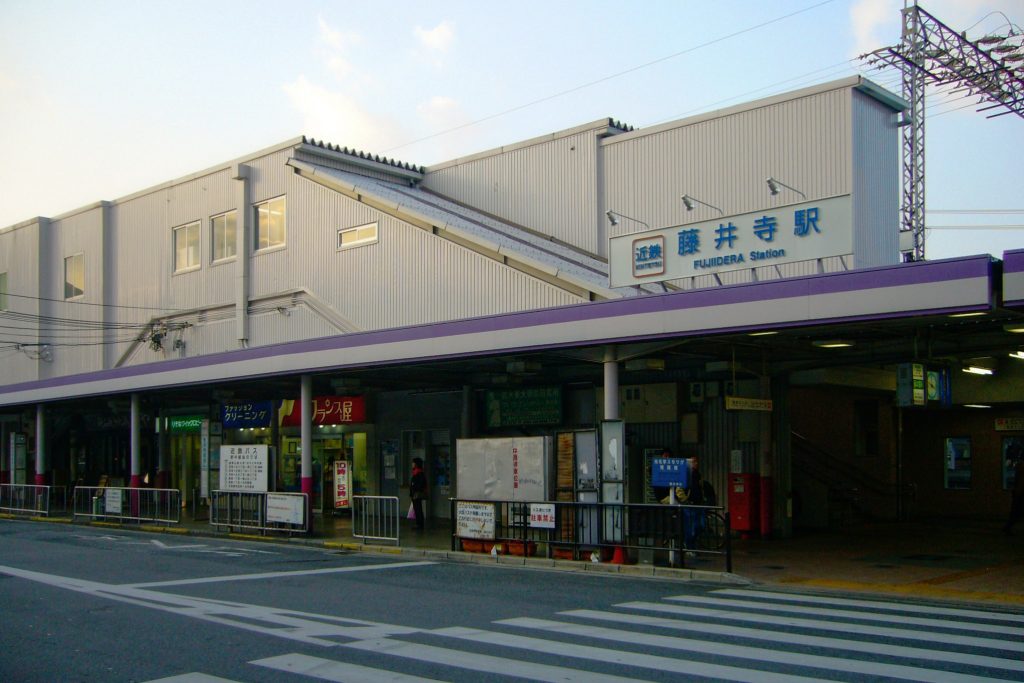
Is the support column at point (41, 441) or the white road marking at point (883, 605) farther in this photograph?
the support column at point (41, 441)

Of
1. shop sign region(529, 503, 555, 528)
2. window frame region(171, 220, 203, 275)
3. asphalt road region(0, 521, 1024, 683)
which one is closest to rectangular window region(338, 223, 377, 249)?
window frame region(171, 220, 203, 275)

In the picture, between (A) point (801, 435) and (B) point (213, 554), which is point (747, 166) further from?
(B) point (213, 554)

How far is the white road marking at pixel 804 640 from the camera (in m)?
9.26

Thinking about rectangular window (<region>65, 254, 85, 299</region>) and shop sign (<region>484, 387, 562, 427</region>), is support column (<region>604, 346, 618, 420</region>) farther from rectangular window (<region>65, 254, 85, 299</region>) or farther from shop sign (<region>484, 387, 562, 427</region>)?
rectangular window (<region>65, 254, 85, 299</region>)

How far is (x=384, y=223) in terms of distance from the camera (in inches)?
1069

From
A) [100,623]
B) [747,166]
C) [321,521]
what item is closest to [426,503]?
[321,521]

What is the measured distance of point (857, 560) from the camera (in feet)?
58.0

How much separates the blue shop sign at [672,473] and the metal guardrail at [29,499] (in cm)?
2329

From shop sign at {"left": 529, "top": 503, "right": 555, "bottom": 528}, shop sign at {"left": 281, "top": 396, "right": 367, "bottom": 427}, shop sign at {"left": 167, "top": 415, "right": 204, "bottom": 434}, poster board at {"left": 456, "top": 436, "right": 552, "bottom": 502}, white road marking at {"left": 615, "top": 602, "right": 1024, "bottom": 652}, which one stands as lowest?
white road marking at {"left": 615, "top": 602, "right": 1024, "bottom": 652}

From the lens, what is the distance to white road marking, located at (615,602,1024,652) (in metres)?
10.2

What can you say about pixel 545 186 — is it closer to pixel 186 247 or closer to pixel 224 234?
pixel 224 234

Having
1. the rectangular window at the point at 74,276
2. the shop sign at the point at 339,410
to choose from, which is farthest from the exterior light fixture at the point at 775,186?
the rectangular window at the point at 74,276

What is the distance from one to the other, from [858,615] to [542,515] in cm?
729

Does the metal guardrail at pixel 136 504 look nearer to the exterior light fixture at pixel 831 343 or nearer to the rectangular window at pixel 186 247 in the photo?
the rectangular window at pixel 186 247
